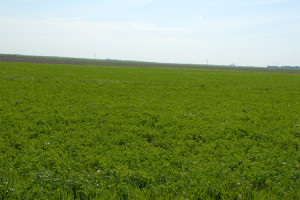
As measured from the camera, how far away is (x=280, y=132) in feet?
33.0

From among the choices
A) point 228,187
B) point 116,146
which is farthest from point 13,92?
point 228,187

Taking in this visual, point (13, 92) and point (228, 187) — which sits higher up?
point (13, 92)

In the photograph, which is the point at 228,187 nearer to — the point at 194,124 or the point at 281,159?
the point at 281,159

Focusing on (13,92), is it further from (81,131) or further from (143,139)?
(143,139)

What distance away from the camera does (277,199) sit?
539 centimetres

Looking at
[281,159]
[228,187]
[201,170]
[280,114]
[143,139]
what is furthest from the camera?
[280,114]

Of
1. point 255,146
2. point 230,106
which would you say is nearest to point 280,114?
point 230,106

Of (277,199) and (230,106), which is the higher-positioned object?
(230,106)

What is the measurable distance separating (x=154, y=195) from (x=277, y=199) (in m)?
3.09

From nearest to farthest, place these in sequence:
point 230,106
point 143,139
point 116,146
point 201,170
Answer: point 201,170, point 116,146, point 143,139, point 230,106

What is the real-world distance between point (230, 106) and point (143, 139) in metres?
8.83

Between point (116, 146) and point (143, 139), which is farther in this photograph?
point (143, 139)

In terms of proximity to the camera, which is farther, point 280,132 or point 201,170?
point 280,132

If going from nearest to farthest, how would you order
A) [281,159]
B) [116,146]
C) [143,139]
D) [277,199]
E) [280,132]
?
[277,199] < [281,159] < [116,146] < [143,139] < [280,132]
